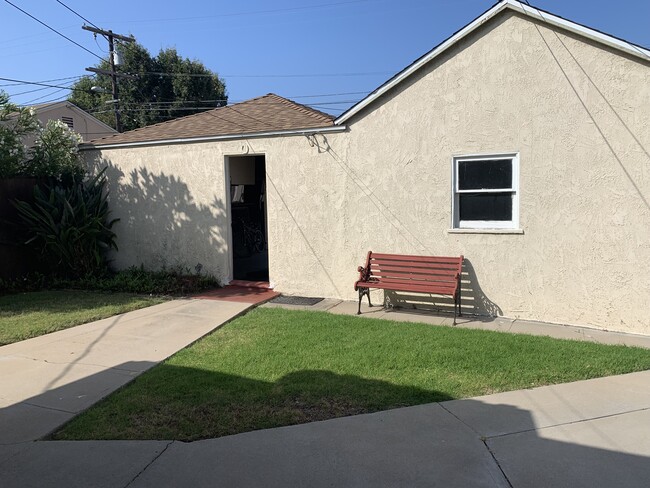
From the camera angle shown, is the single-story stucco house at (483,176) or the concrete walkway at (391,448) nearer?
the concrete walkway at (391,448)

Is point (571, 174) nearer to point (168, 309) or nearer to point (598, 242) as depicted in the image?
point (598, 242)

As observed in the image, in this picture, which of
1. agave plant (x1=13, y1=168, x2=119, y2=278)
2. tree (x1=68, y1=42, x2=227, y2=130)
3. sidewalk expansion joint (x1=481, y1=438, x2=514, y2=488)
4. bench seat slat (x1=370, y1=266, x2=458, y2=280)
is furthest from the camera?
tree (x1=68, y1=42, x2=227, y2=130)

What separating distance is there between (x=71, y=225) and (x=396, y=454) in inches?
348

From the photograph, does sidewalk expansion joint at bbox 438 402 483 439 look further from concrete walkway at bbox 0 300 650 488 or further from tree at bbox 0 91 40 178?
tree at bbox 0 91 40 178

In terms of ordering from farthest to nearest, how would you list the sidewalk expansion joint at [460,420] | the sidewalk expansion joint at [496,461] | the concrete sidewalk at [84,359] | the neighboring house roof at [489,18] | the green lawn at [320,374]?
the neighboring house roof at [489,18] → the concrete sidewalk at [84,359] → the green lawn at [320,374] → the sidewalk expansion joint at [460,420] → the sidewalk expansion joint at [496,461]

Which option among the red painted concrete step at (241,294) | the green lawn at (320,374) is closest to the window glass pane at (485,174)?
the green lawn at (320,374)

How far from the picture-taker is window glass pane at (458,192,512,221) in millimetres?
7270

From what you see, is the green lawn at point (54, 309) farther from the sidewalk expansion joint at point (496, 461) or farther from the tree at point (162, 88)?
the tree at point (162, 88)

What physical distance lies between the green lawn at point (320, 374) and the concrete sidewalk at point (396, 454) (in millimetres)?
270

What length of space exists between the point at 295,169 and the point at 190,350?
398 centimetres

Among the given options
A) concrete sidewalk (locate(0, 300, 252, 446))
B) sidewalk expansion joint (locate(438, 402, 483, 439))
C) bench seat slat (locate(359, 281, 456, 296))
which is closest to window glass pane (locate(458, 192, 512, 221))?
bench seat slat (locate(359, 281, 456, 296))

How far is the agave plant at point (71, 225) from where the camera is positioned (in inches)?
391

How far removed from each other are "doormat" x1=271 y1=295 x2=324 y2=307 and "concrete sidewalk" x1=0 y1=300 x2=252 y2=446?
2.43ft

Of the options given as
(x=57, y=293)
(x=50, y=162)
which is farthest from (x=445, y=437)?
(x=50, y=162)
